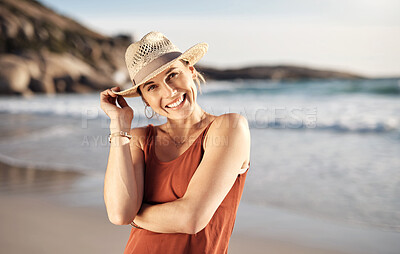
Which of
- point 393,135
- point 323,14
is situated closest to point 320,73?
point 323,14

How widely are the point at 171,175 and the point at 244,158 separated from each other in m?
0.31

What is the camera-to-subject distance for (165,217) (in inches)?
60.3

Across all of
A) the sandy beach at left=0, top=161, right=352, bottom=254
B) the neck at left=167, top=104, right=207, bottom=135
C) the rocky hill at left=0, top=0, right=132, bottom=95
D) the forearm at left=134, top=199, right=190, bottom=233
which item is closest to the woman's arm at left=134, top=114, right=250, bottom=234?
the forearm at left=134, top=199, right=190, bottom=233

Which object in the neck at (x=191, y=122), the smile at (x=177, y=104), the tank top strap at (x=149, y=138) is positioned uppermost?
the smile at (x=177, y=104)

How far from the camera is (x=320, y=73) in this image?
24359 millimetres

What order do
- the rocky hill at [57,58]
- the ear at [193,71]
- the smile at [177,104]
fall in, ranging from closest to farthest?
the smile at [177,104]
the ear at [193,71]
the rocky hill at [57,58]

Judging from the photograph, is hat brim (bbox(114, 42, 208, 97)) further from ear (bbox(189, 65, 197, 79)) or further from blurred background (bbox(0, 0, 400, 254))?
blurred background (bbox(0, 0, 400, 254))

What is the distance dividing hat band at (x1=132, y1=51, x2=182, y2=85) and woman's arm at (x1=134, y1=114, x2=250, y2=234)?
1.17 feet

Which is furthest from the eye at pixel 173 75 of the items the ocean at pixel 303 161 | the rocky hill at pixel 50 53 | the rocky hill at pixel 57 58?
the rocky hill at pixel 57 58

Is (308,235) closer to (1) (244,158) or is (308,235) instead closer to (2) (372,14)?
(1) (244,158)

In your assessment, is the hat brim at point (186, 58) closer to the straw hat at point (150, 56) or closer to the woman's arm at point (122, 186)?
the straw hat at point (150, 56)

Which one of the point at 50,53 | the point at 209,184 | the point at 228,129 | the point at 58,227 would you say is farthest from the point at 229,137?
the point at 50,53

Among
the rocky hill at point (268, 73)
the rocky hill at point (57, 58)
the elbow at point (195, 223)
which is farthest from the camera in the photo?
the rocky hill at point (268, 73)

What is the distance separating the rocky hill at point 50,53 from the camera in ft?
80.3
